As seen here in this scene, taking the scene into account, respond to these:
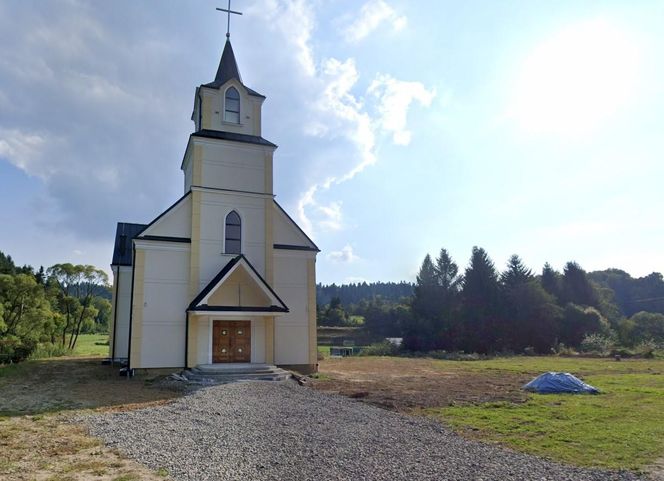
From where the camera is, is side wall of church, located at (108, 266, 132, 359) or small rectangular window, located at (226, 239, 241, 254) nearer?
small rectangular window, located at (226, 239, 241, 254)

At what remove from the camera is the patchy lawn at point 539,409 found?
27.0 feet

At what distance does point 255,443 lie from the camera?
834cm

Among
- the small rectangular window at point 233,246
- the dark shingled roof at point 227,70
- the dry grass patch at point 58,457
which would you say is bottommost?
the dry grass patch at point 58,457

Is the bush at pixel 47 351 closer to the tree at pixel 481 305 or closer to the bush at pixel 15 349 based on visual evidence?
the bush at pixel 15 349

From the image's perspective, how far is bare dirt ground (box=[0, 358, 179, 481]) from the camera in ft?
21.7

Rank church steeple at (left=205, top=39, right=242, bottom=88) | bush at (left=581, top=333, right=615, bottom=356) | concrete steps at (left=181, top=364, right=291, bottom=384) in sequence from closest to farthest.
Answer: concrete steps at (left=181, top=364, right=291, bottom=384) → church steeple at (left=205, top=39, right=242, bottom=88) → bush at (left=581, top=333, right=615, bottom=356)

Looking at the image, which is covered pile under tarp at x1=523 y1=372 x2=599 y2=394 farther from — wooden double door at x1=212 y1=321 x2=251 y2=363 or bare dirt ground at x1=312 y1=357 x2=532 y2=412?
wooden double door at x1=212 y1=321 x2=251 y2=363

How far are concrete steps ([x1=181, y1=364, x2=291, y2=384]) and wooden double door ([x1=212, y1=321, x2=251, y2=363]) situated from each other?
0.91 metres

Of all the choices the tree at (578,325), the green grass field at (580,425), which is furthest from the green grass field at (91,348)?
the tree at (578,325)

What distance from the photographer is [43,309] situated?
31141 mm

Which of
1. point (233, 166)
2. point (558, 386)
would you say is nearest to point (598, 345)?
point (558, 386)

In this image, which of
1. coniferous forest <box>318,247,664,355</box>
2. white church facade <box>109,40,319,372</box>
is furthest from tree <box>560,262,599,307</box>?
white church facade <box>109,40,319,372</box>

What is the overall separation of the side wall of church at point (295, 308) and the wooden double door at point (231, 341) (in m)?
1.34

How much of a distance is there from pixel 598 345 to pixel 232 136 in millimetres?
35364
